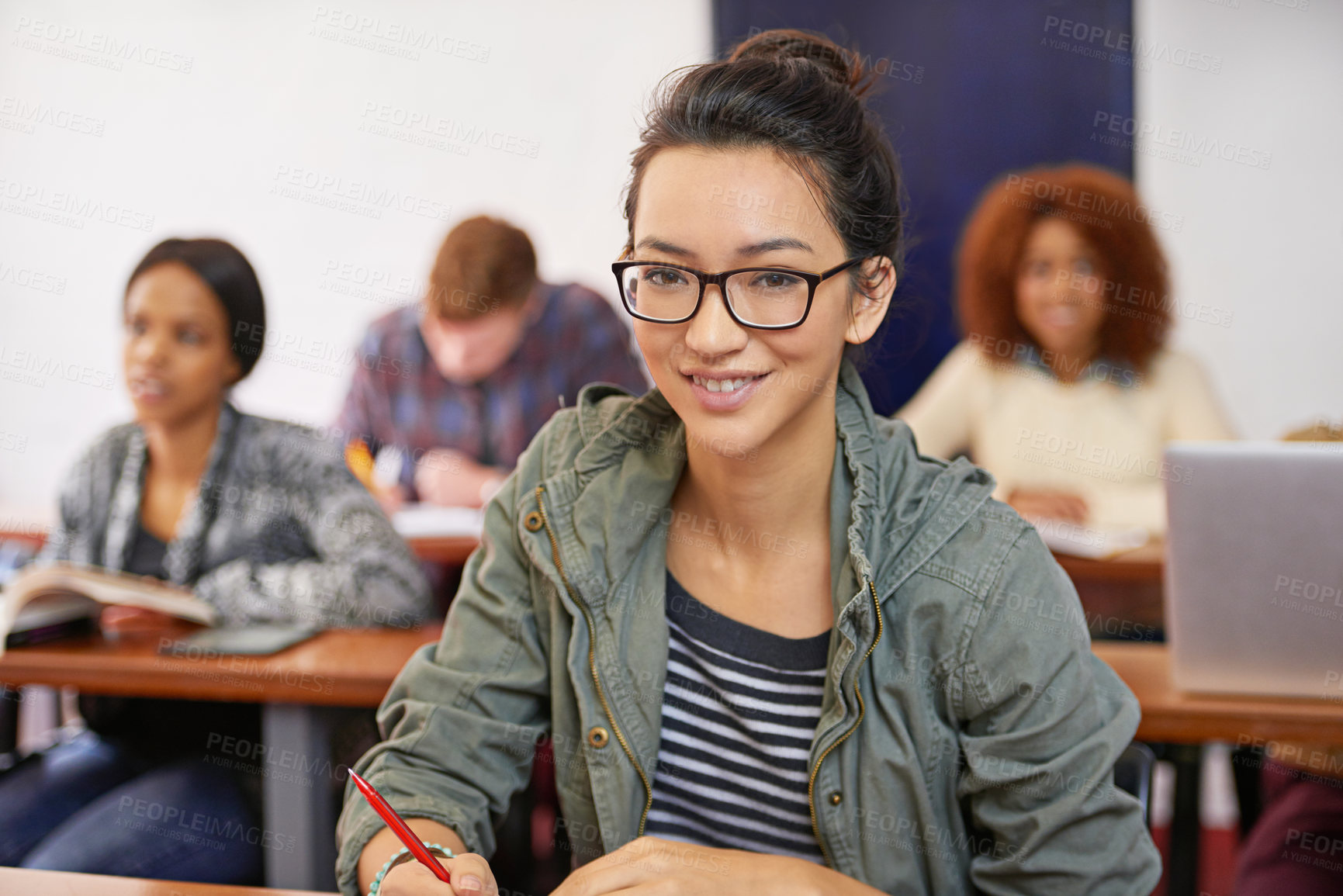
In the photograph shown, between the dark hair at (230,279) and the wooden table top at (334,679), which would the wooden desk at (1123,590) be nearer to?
the wooden table top at (334,679)

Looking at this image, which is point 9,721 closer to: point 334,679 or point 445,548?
point 445,548

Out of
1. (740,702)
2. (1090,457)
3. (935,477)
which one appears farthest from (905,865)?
(1090,457)

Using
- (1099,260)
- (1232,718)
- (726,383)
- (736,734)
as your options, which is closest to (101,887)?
(736,734)

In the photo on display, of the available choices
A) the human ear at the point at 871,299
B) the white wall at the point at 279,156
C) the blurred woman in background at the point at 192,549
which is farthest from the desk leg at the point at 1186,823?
the white wall at the point at 279,156

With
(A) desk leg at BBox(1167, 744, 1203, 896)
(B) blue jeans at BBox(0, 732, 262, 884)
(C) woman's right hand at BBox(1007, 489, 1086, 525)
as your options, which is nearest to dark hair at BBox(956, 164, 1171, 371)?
(C) woman's right hand at BBox(1007, 489, 1086, 525)

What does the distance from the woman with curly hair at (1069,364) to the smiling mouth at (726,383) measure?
5.90ft

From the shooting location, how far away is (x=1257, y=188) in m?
3.89

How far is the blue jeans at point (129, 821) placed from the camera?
138 centimetres

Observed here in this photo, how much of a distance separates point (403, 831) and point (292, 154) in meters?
4.36

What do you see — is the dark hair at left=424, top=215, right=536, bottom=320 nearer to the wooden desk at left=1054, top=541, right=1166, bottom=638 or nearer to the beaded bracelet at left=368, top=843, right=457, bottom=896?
the wooden desk at left=1054, top=541, right=1166, bottom=638

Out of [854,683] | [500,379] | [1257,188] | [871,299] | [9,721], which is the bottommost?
[9,721]

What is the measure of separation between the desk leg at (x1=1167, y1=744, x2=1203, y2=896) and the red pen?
1402mm

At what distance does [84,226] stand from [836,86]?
14.5ft

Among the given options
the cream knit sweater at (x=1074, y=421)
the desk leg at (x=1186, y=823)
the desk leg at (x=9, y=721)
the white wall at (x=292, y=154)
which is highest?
the white wall at (x=292, y=154)
